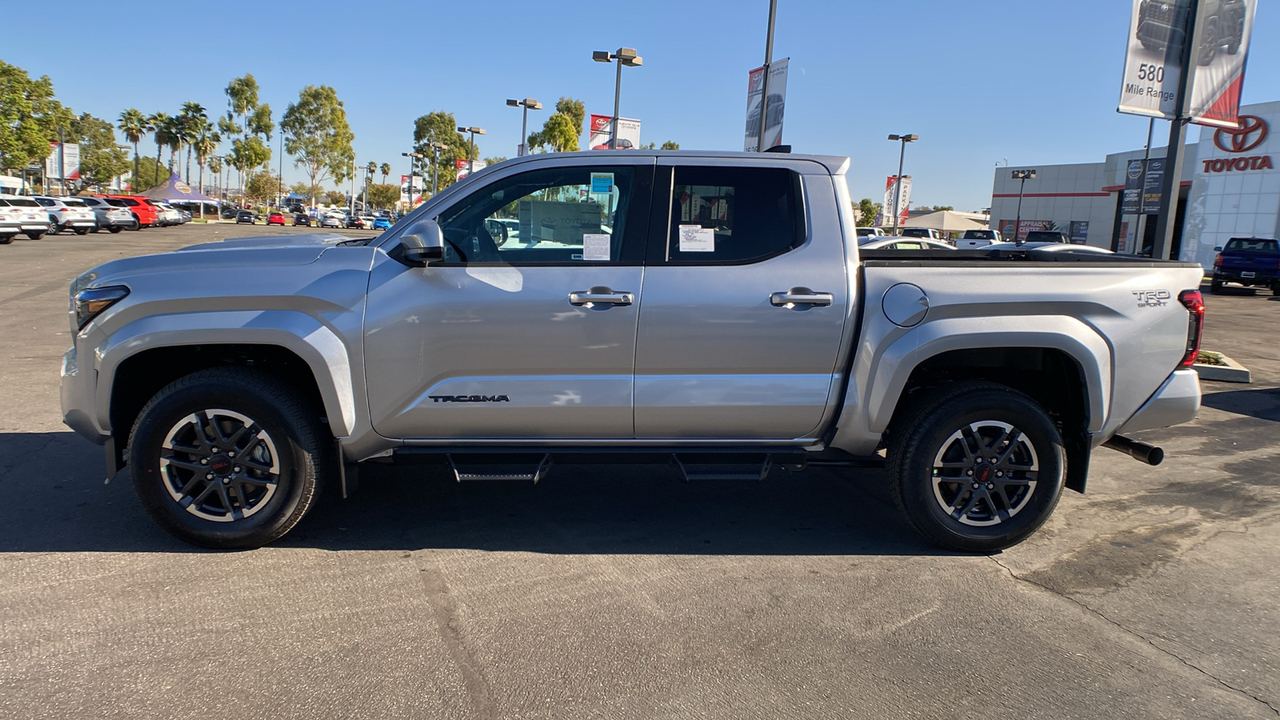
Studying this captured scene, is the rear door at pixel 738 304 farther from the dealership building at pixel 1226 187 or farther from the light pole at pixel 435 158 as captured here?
the light pole at pixel 435 158

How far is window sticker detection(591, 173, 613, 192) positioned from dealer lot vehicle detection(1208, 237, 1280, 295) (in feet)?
96.5

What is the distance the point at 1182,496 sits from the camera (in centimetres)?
568

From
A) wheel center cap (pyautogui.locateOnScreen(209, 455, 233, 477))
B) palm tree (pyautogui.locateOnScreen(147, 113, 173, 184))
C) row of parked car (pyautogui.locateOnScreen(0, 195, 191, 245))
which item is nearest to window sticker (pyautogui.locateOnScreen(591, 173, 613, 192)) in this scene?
wheel center cap (pyautogui.locateOnScreen(209, 455, 233, 477))

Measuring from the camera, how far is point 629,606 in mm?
3791

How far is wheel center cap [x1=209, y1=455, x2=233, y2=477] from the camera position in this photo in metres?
4.14

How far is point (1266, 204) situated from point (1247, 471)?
114ft

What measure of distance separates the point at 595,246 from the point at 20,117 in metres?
53.8

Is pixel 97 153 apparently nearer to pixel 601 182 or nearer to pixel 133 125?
pixel 133 125

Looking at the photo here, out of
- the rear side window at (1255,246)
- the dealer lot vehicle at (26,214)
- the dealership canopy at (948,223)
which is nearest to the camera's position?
the rear side window at (1255,246)

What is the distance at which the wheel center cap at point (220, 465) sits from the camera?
4145mm

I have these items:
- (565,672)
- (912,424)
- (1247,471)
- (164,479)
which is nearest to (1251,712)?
(912,424)

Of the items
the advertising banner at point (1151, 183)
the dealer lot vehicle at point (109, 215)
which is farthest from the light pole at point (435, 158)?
the advertising banner at point (1151, 183)

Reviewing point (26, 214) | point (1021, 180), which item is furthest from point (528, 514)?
point (1021, 180)

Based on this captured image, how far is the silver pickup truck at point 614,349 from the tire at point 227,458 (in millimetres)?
11
